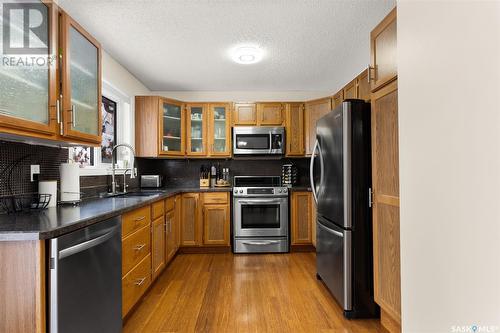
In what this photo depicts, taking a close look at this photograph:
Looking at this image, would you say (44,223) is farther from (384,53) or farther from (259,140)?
(259,140)

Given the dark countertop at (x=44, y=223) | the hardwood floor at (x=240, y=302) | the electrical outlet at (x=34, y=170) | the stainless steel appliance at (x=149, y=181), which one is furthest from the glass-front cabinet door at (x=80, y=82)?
the stainless steel appliance at (x=149, y=181)

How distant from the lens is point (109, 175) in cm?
301

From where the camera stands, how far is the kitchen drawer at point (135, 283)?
192cm

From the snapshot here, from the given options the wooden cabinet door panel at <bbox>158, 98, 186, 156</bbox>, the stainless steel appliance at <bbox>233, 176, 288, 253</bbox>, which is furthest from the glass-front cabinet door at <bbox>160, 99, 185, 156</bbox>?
the stainless steel appliance at <bbox>233, 176, 288, 253</bbox>

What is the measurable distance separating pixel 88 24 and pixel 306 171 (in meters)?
3.41

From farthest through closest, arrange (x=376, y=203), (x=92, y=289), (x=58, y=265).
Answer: (x=376, y=203)
(x=92, y=289)
(x=58, y=265)

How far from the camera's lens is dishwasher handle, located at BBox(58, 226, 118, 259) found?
120cm

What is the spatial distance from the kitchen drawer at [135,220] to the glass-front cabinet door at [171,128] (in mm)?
1600

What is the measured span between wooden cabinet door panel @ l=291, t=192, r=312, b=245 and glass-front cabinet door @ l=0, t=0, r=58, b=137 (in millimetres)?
3021

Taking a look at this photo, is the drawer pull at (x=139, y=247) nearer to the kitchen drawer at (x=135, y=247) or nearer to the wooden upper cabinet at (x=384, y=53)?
the kitchen drawer at (x=135, y=247)

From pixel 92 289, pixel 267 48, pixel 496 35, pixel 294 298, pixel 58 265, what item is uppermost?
pixel 267 48

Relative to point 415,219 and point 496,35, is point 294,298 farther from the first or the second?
point 496,35

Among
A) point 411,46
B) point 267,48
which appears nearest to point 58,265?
point 411,46

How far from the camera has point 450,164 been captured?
→ 1.88ft
